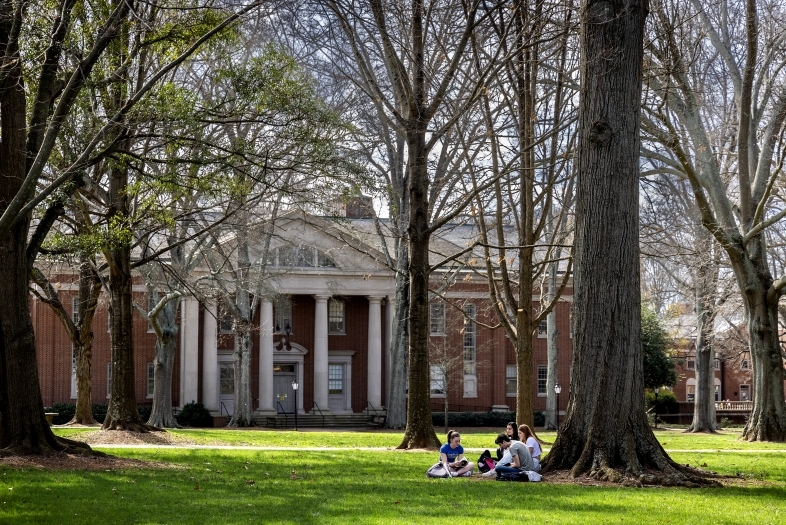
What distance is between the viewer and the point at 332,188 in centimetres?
1883

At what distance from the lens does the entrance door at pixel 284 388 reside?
51812 mm

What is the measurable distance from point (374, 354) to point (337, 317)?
4.32 metres

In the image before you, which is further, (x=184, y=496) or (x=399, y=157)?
(x=399, y=157)

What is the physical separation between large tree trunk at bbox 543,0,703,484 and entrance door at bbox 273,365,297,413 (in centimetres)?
3851

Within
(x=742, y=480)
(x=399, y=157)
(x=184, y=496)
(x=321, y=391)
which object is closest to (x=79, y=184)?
(x=184, y=496)

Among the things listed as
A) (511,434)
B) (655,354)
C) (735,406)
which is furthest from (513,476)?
(735,406)

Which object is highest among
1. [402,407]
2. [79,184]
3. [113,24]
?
[113,24]

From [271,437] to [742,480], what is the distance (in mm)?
15977

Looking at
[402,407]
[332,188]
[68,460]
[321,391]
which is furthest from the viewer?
[321,391]

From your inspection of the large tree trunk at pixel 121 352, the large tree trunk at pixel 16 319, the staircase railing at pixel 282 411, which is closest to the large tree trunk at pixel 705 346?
the staircase railing at pixel 282 411

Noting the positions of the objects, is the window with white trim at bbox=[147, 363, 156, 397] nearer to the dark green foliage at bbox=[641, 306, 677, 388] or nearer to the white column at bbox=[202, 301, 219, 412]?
the white column at bbox=[202, 301, 219, 412]

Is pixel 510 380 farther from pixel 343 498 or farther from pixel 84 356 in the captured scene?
pixel 343 498

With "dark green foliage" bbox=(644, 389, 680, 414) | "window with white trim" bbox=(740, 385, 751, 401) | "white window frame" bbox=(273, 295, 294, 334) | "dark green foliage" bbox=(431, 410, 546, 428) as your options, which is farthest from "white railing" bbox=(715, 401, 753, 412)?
"white window frame" bbox=(273, 295, 294, 334)

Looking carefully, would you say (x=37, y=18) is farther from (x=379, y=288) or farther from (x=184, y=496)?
(x=379, y=288)
